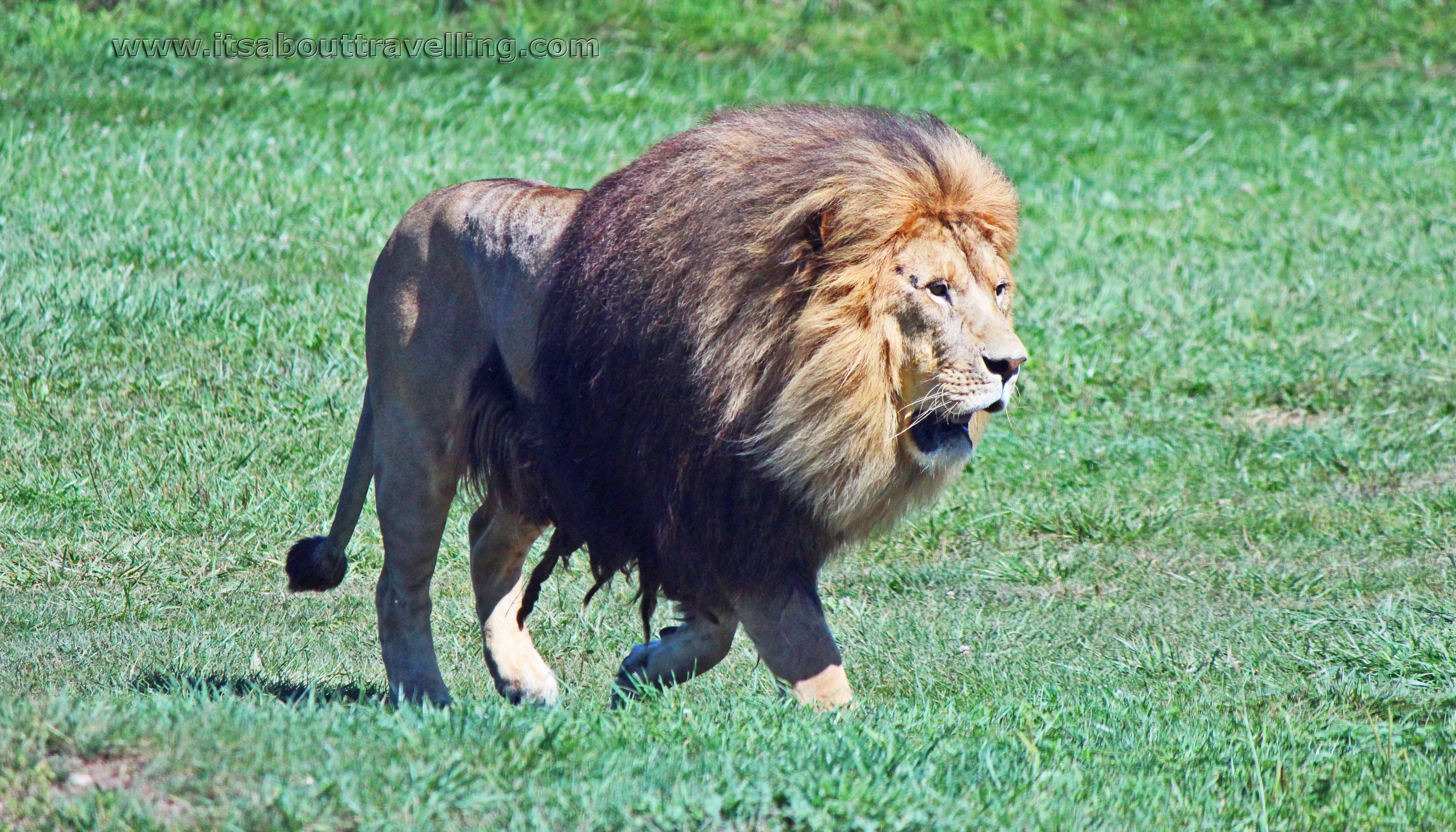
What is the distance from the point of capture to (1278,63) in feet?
47.3

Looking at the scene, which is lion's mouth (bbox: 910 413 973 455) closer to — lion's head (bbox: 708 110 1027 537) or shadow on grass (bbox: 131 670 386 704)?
lion's head (bbox: 708 110 1027 537)

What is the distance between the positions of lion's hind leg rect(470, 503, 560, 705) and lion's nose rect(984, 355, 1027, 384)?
1.74m

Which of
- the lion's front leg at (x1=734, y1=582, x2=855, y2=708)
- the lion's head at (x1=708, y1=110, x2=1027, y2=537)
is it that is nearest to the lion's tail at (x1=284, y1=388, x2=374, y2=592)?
the lion's front leg at (x1=734, y1=582, x2=855, y2=708)

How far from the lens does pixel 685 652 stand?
4160 millimetres

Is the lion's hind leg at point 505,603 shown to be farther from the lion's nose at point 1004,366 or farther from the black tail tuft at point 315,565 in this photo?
the lion's nose at point 1004,366

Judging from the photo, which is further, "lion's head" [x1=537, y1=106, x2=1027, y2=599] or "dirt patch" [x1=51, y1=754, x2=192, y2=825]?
"lion's head" [x1=537, y1=106, x2=1027, y2=599]

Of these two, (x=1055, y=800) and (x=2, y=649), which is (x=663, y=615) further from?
(x=1055, y=800)

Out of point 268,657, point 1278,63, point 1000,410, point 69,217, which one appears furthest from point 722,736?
point 1278,63

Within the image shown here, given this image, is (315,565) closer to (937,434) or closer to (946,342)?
(937,434)

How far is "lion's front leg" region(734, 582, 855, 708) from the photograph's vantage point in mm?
3652

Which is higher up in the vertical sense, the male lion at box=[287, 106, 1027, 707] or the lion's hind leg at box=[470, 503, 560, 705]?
the male lion at box=[287, 106, 1027, 707]

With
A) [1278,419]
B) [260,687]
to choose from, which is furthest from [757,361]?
[1278,419]

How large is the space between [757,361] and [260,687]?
1.93 m

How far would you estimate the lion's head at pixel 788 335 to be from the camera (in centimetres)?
346
